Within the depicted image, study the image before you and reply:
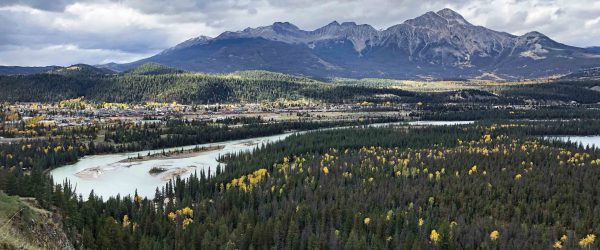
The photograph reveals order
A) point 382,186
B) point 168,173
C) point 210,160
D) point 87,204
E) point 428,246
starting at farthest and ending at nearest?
1. point 210,160
2. point 168,173
3. point 382,186
4. point 87,204
5. point 428,246

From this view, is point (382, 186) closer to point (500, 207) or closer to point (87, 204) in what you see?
point (500, 207)

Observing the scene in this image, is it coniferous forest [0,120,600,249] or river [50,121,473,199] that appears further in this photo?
river [50,121,473,199]

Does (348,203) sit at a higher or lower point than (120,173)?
higher

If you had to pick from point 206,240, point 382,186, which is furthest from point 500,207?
point 206,240

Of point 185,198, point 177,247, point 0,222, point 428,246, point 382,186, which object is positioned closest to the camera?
point 0,222

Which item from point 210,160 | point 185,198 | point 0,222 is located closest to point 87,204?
point 185,198

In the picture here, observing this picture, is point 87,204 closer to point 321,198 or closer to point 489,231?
point 321,198

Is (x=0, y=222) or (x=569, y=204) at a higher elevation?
(x=0, y=222)

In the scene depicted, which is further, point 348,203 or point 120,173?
point 120,173

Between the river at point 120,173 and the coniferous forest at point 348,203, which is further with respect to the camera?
the river at point 120,173

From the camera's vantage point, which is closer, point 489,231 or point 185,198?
point 489,231
